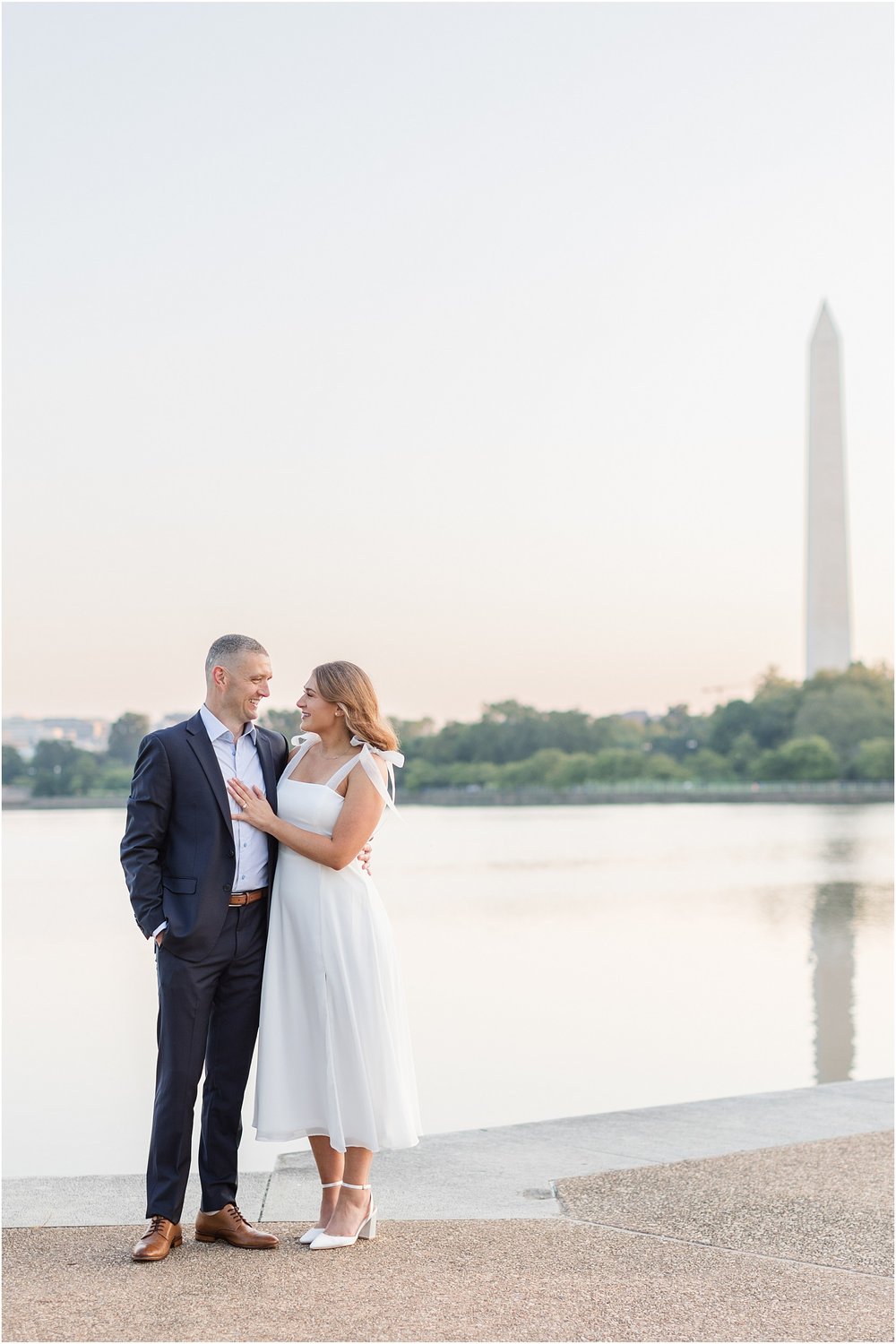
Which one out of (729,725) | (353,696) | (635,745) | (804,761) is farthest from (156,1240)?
(635,745)

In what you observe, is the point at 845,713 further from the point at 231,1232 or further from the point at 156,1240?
the point at 156,1240

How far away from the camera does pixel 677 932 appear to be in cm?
2317

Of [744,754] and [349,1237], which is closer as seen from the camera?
[349,1237]

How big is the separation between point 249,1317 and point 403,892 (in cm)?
2701

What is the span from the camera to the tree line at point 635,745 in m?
101

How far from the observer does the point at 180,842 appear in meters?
5.57

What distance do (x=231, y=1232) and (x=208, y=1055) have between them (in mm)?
668

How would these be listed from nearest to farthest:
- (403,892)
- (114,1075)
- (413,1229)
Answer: (413,1229) → (114,1075) → (403,892)

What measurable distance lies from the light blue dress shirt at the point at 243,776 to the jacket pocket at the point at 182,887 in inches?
7.2

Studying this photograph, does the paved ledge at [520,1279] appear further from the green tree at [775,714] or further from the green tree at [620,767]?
the green tree at [620,767]

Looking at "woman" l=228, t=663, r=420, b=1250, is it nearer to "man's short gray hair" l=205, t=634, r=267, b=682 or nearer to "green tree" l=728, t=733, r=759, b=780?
"man's short gray hair" l=205, t=634, r=267, b=682

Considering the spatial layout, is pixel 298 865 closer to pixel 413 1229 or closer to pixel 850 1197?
pixel 413 1229

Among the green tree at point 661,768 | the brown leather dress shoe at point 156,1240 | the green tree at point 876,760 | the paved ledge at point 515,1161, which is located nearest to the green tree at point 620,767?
the green tree at point 661,768

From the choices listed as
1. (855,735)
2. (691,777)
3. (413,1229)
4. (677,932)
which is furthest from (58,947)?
(691,777)
